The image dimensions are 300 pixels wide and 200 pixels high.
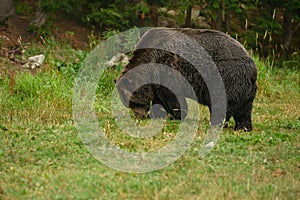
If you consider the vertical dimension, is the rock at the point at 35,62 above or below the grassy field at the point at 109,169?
below

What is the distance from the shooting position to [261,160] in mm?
6195

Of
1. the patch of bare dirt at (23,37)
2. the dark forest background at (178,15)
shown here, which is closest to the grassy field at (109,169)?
the patch of bare dirt at (23,37)

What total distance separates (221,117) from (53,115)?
2.56 metres

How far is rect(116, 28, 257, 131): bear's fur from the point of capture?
7.61m

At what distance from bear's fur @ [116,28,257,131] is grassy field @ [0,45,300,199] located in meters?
0.31

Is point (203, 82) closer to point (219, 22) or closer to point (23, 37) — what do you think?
→ point (23, 37)

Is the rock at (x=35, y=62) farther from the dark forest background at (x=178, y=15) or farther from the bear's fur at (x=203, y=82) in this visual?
the bear's fur at (x=203, y=82)

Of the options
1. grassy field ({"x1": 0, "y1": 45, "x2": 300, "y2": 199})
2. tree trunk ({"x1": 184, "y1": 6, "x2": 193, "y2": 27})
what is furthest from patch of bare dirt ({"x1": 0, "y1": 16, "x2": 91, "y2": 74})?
tree trunk ({"x1": 184, "y1": 6, "x2": 193, "y2": 27})

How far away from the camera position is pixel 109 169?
578cm

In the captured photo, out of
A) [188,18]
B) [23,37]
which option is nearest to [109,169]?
[23,37]

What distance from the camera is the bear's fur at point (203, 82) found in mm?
7613

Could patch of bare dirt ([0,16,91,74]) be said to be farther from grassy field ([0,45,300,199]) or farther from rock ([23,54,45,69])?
grassy field ([0,45,300,199])

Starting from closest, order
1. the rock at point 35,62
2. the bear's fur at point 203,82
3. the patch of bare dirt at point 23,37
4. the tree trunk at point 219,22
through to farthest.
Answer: the bear's fur at point 203,82, the rock at point 35,62, the patch of bare dirt at point 23,37, the tree trunk at point 219,22

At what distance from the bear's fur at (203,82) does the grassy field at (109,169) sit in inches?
12.3
